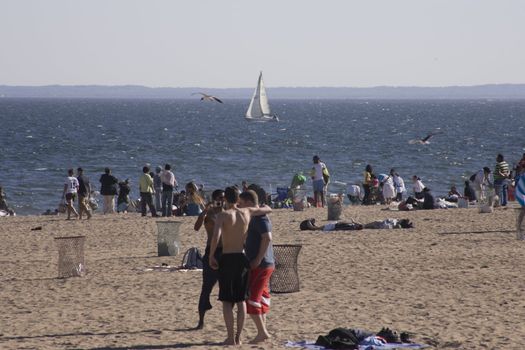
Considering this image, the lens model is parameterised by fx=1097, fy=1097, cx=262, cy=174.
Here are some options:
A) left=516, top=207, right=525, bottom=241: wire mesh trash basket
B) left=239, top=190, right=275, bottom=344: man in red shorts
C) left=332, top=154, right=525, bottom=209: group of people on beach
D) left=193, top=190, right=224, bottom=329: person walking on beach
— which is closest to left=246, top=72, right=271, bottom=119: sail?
left=332, top=154, right=525, bottom=209: group of people on beach

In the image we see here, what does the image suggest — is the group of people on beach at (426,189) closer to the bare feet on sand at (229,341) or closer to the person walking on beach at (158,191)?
the person walking on beach at (158,191)

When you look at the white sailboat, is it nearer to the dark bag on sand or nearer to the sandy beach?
the sandy beach

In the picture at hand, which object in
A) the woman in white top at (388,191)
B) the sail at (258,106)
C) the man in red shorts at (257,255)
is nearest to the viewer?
the man in red shorts at (257,255)

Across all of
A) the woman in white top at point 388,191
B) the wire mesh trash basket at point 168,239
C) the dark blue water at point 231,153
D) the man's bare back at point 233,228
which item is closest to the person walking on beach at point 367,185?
the woman in white top at point 388,191

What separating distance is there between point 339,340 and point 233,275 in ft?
4.01

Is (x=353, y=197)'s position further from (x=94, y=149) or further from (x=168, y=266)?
A: (x=94, y=149)

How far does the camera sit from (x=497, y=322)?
12039 millimetres

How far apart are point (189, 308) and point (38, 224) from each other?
13.1 m

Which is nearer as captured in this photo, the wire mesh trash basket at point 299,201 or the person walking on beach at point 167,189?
the person walking on beach at point 167,189

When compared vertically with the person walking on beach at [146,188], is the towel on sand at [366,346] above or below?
above

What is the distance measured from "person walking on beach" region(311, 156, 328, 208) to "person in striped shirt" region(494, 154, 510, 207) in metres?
4.59

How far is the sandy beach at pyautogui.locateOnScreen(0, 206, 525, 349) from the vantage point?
11.6 meters

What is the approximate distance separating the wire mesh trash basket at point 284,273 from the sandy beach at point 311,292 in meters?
0.19

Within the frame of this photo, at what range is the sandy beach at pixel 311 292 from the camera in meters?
11.6
